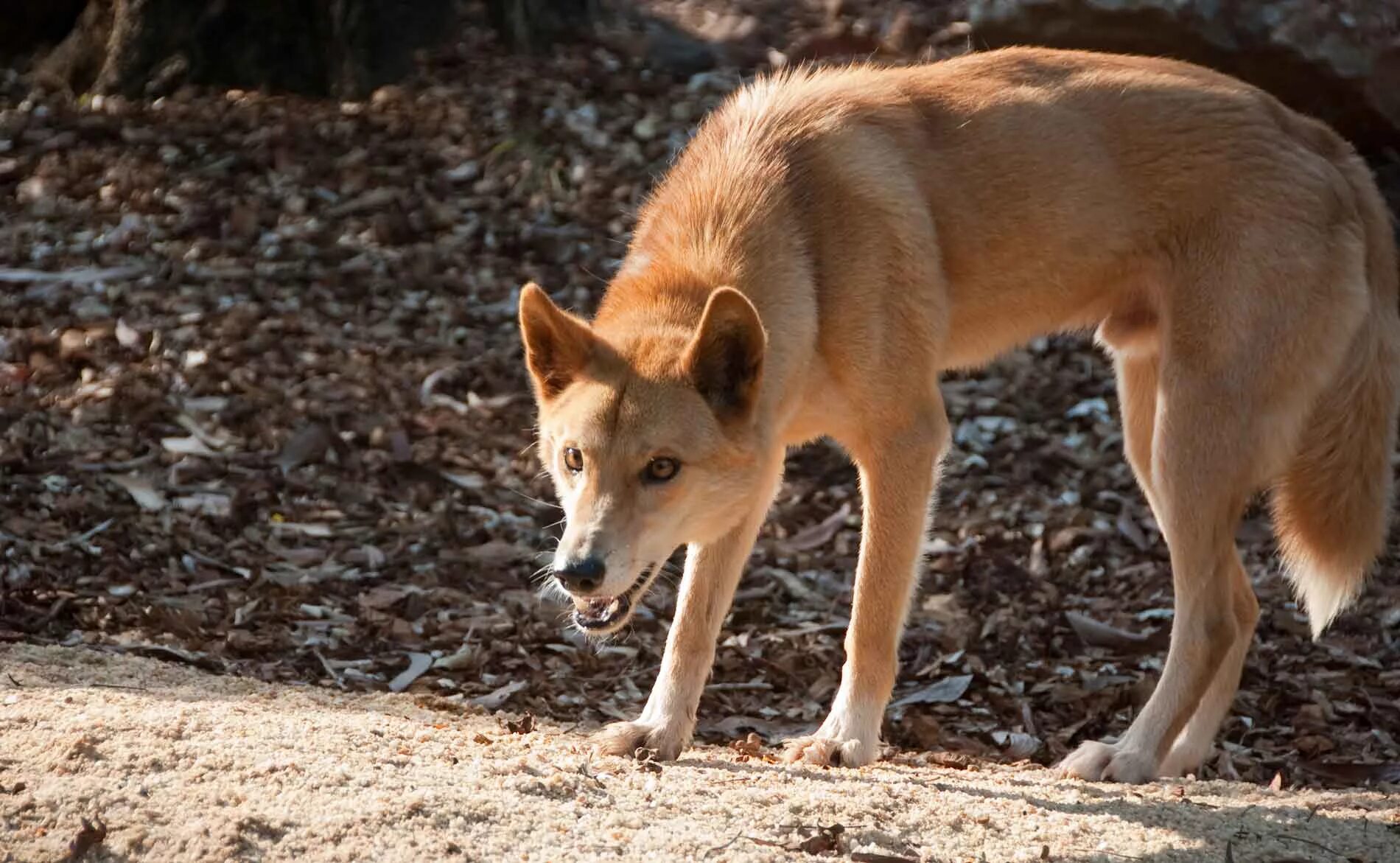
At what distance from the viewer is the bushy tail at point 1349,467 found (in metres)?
5.21

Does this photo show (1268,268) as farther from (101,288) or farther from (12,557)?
(101,288)

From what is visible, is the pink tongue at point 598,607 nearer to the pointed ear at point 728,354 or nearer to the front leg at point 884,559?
the pointed ear at point 728,354

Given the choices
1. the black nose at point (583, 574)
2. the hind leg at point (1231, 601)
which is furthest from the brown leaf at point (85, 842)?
the hind leg at point (1231, 601)

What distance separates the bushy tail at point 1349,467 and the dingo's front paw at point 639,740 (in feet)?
7.06

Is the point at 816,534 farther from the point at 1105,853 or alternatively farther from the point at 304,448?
the point at 1105,853

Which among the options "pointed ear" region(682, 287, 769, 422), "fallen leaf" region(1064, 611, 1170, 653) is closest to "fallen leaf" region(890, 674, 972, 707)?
"fallen leaf" region(1064, 611, 1170, 653)

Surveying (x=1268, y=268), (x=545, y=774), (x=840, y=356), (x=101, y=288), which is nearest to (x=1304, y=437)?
(x=1268, y=268)

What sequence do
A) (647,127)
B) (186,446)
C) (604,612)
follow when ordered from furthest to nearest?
(647,127) < (186,446) < (604,612)

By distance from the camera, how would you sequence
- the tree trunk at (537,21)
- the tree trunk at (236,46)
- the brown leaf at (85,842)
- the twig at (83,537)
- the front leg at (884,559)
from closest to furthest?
1. the brown leaf at (85,842)
2. the front leg at (884,559)
3. the twig at (83,537)
4. the tree trunk at (236,46)
5. the tree trunk at (537,21)

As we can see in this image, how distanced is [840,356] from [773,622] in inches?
68.6

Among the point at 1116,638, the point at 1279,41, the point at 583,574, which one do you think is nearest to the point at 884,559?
the point at 583,574

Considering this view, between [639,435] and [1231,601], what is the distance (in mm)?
2089

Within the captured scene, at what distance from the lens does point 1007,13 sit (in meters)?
8.54

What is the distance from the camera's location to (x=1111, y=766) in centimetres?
486
